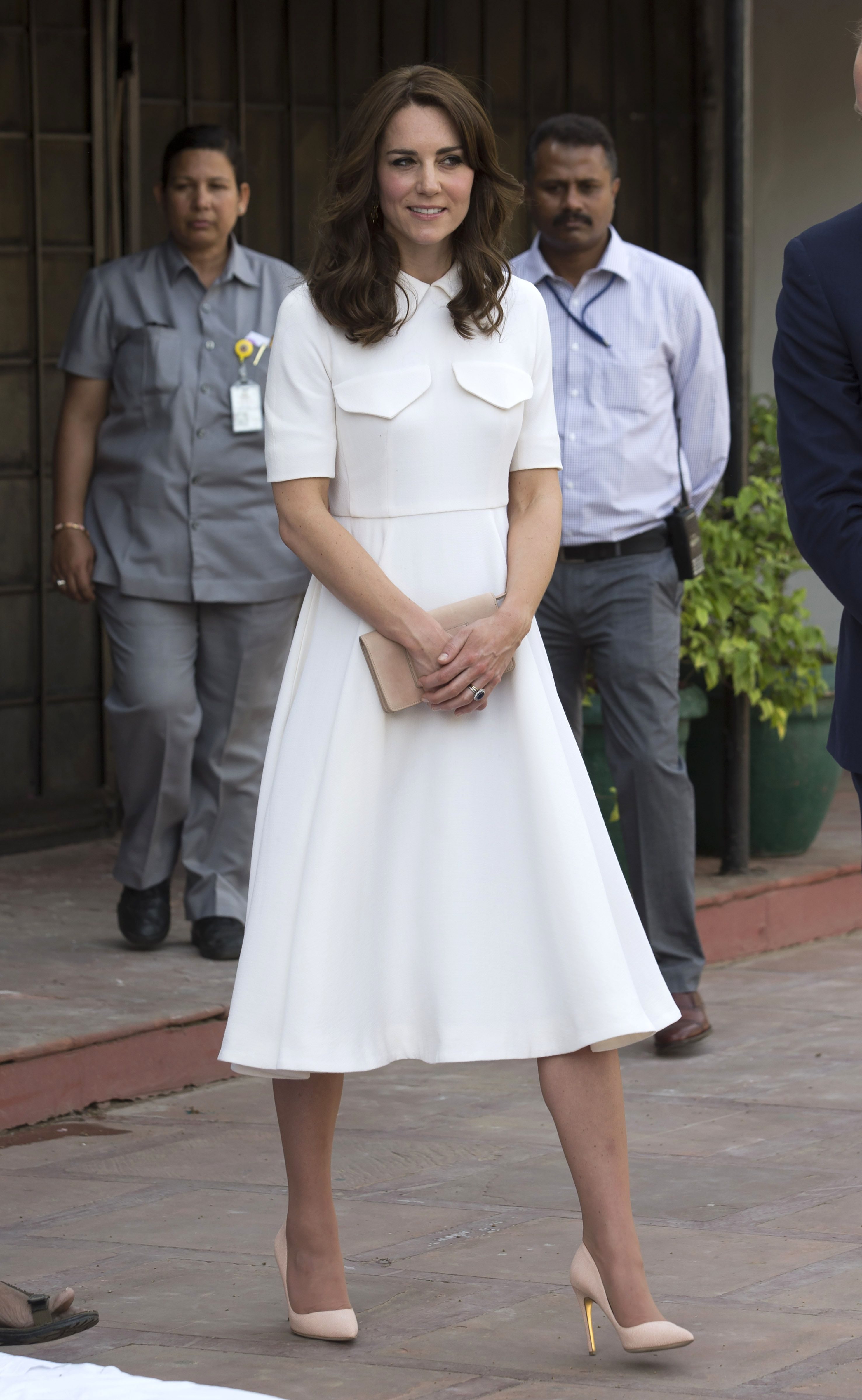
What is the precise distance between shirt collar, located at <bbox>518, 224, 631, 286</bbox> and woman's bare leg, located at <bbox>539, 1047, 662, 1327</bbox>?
8.44 ft

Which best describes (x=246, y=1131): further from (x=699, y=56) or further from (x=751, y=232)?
(x=699, y=56)

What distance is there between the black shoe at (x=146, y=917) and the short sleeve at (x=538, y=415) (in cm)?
266

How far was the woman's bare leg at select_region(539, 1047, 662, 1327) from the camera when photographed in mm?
3090

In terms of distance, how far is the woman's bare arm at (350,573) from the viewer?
321 centimetres

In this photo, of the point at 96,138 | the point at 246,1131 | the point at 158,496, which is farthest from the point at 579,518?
the point at 96,138

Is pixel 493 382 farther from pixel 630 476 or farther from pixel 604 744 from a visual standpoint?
pixel 604 744

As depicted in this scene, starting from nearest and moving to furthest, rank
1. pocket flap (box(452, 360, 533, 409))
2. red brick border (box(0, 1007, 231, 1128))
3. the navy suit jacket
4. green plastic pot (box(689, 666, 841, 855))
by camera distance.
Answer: the navy suit jacket
pocket flap (box(452, 360, 533, 409))
red brick border (box(0, 1007, 231, 1128))
green plastic pot (box(689, 666, 841, 855))

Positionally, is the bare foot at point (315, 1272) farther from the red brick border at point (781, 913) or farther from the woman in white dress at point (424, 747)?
the red brick border at point (781, 913)

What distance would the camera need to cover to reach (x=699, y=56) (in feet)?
28.3

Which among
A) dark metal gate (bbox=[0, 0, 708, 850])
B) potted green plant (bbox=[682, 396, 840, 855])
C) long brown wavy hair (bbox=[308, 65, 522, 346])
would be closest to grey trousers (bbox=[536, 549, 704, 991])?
potted green plant (bbox=[682, 396, 840, 855])

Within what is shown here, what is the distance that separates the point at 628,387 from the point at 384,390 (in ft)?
6.70

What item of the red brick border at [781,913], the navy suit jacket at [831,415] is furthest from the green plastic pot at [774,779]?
the navy suit jacket at [831,415]

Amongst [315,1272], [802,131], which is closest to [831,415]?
[315,1272]

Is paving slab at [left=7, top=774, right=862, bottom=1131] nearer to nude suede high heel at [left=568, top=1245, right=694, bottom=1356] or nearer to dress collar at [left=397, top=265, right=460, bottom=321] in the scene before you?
nude suede high heel at [left=568, top=1245, right=694, bottom=1356]
